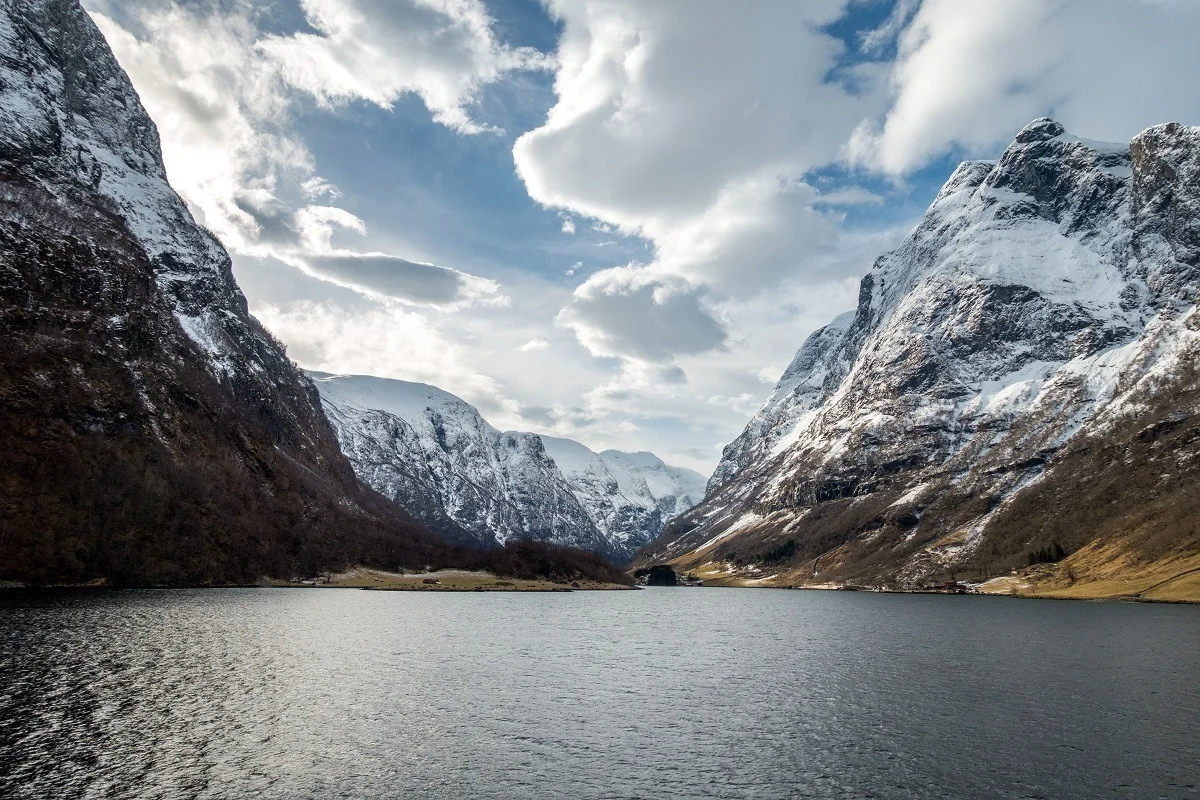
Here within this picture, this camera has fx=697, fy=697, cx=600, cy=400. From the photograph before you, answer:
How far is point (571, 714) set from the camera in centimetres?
5978

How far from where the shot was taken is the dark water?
41.6 m

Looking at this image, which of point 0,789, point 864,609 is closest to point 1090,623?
point 864,609

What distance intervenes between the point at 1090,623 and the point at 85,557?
9049 inches

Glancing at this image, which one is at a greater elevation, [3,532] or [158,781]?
[3,532]

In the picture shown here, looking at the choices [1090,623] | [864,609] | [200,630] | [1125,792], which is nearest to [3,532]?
[200,630]

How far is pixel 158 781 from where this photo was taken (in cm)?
3919

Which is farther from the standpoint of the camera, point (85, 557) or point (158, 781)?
point (85, 557)

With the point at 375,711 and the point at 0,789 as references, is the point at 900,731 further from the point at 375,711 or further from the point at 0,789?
the point at 0,789

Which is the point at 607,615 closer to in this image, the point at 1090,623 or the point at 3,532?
the point at 1090,623

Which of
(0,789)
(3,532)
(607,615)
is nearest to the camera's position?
(0,789)

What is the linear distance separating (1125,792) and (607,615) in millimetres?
140719

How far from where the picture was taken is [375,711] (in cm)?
5875

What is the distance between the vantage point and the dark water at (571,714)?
41.6 m

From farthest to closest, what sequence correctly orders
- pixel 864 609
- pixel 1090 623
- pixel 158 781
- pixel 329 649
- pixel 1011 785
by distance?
pixel 864 609, pixel 1090 623, pixel 329 649, pixel 1011 785, pixel 158 781
